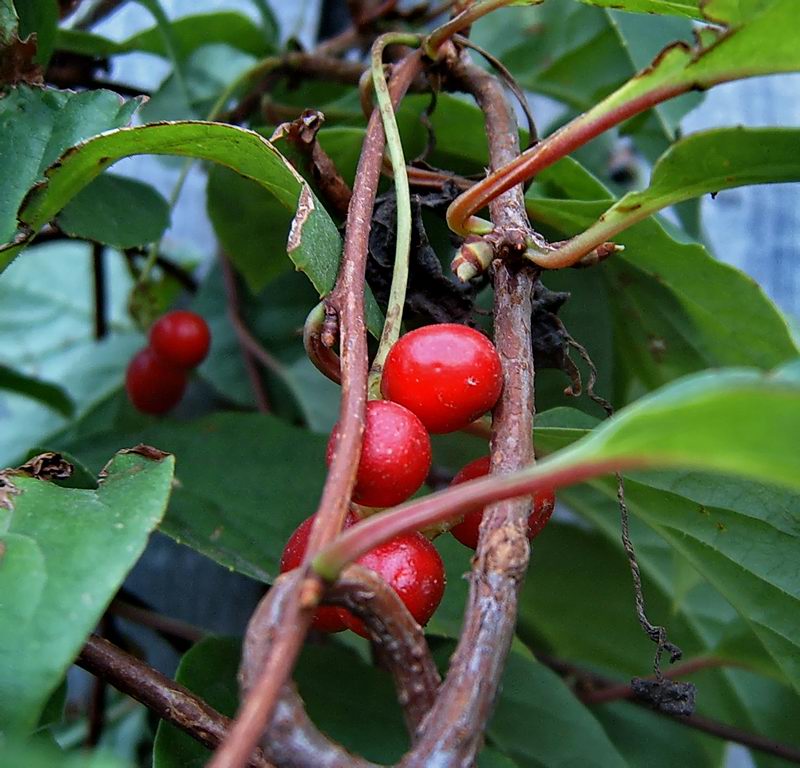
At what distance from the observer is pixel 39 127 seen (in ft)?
1.60

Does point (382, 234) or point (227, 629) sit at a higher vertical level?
point (382, 234)

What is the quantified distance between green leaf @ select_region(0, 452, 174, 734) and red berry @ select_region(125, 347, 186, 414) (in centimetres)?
47

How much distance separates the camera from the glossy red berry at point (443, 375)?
354 mm

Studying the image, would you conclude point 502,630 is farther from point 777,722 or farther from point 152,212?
point 777,722

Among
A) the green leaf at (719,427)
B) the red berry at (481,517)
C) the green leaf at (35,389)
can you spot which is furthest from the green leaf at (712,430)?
the green leaf at (35,389)

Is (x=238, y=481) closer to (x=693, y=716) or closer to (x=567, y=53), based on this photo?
(x=693, y=716)

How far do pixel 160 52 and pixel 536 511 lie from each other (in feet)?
2.38

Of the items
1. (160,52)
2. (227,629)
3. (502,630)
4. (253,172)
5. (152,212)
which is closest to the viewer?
(502,630)

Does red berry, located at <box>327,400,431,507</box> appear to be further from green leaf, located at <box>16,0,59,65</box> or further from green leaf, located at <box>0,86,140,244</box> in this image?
green leaf, located at <box>16,0,59,65</box>

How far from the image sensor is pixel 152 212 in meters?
0.64

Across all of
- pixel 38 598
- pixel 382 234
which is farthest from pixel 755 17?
pixel 38 598

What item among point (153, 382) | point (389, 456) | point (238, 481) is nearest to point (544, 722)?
point (238, 481)

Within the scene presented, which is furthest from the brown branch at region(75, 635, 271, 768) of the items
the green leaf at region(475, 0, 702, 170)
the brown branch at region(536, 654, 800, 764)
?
the green leaf at region(475, 0, 702, 170)

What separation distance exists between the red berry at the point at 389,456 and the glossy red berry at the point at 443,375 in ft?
0.06
